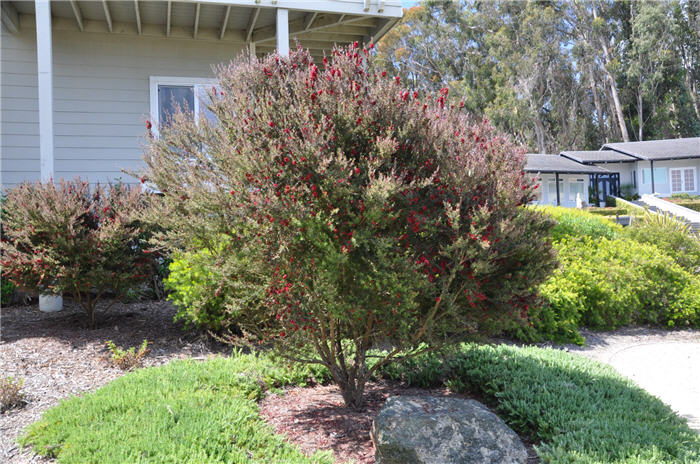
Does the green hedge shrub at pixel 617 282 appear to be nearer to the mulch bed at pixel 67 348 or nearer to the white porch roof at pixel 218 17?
the mulch bed at pixel 67 348

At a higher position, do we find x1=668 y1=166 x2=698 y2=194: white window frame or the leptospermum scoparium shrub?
x1=668 y1=166 x2=698 y2=194: white window frame

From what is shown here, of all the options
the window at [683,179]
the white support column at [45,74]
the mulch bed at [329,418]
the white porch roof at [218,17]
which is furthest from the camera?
the window at [683,179]

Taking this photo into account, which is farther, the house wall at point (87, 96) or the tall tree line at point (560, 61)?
the tall tree line at point (560, 61)

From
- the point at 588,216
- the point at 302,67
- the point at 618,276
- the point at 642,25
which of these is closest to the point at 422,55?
the point at 642,25

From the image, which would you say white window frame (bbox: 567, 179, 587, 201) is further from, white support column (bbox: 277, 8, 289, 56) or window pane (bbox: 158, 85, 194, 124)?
window pane (bbox: 158, 85, 194, 124)

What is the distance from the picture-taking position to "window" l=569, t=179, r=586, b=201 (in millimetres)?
32781

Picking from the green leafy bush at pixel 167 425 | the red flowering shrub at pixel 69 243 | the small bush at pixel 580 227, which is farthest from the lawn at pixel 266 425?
the small bush at pixel 580 227

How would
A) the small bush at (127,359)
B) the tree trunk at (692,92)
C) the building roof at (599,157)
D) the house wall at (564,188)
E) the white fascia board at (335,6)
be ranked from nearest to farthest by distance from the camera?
the small bush at (127,359) < the white fascia board at (335,6) < the house wall at (564,188) < the building roof at (599,157) < the tree trunk at (692,92)

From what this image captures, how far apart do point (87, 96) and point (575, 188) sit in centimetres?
3107

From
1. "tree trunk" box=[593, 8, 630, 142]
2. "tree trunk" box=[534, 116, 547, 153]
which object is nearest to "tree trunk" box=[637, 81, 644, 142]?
"tree trunk" box=[593, 8, 630, 142]

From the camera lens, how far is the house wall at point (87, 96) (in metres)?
9.13

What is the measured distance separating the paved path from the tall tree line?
31349 millimetres

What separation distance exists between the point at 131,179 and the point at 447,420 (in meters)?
8.36

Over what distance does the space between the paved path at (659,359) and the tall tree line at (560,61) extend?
31.3 meters
